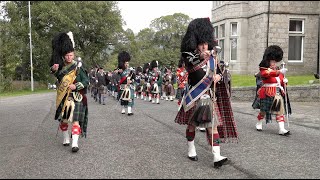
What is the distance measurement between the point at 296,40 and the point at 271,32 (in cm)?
203

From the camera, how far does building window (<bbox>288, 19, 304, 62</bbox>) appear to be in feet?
77.5

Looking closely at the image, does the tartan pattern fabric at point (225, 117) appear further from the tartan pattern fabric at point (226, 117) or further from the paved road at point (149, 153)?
the paved road at point (149, 153)

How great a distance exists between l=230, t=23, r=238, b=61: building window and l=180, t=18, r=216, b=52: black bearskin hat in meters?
20.5

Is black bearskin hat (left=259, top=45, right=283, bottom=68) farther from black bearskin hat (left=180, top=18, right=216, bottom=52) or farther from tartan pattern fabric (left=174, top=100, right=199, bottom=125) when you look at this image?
tartan pattern fabric (left=174, top=100, right=199, bottom=125)

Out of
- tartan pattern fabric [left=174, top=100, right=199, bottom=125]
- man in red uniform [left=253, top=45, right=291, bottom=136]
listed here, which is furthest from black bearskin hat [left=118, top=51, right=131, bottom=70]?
tartan pattern fabric [left=174, top=100, right=199, bottom=125]

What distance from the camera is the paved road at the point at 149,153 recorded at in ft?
16.4

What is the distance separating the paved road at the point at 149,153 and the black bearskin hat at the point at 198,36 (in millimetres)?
1743

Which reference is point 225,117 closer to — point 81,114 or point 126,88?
point 81,114

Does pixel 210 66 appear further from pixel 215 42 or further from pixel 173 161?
pixel 173 161

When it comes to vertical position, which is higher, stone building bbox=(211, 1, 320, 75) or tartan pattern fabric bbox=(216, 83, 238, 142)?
stone building bbox=(211, 1, 320, 75)

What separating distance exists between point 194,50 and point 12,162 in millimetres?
3253

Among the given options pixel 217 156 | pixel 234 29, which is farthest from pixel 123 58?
pixel 234 29

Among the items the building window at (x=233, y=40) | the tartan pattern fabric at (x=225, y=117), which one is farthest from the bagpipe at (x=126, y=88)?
the building window at (x=233, y=40)

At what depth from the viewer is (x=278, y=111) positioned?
27.0ft
